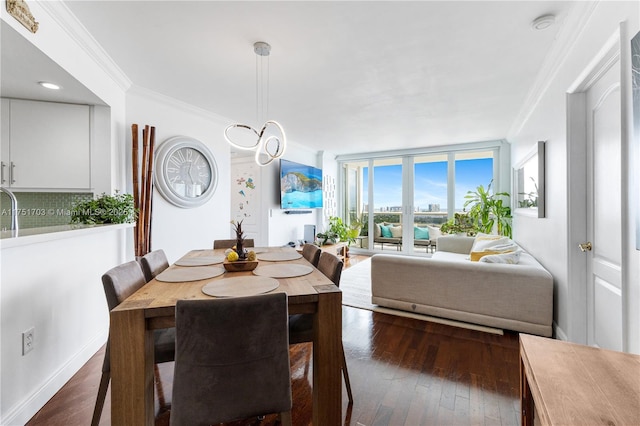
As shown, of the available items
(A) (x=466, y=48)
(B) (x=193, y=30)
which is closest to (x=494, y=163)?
(A) (x=466, y=48)

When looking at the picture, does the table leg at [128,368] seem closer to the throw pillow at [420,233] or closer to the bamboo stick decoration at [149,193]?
the bamboo stick decoration at [149,193]

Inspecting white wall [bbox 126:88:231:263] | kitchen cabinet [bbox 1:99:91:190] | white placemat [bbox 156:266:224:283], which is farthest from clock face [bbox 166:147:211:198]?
white placemat [bbox 156:266:224:283]

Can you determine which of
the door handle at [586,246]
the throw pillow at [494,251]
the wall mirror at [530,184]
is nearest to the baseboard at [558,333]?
the door handle at [586,246]

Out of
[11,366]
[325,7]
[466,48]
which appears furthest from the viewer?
[466,48]

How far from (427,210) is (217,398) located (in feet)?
19.2

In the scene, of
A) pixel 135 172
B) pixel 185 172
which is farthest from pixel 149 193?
pixel 185 172

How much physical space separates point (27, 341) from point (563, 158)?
12.5ft

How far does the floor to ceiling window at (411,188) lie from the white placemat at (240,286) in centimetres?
527

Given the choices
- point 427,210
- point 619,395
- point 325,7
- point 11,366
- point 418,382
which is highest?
point 325,7

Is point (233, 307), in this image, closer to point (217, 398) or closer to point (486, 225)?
point (217, 398)

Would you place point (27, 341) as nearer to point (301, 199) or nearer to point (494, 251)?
point (494, 251)

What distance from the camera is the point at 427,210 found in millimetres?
6207

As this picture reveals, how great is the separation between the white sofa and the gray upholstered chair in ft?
6.87

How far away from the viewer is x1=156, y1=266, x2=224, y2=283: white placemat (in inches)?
66.0
